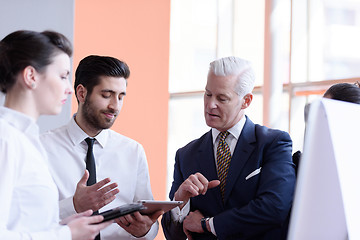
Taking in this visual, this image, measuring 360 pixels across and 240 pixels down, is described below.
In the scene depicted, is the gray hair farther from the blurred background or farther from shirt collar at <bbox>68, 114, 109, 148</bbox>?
the blurred background

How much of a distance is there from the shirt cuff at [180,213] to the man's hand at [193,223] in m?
0.07

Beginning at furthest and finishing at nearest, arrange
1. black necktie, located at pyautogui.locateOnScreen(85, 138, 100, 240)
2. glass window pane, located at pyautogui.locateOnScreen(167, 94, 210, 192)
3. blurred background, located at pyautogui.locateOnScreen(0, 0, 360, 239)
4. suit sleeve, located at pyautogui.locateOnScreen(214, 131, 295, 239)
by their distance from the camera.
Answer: glass window pane, located at pyautogui.locateOnScreen(167, 94, 210, 192) → blurred background, located at pyautogui.locateOnScreen(0, 0, 360, 239) → black necktie, located at pyautogui.locateOnScreen(85, 138, 100, 240) → suit sleeve, located at pyautogui.locateOnScreen(214, 131, 295, 239)

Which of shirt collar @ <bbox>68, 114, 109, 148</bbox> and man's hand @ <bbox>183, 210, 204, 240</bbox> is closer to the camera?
man's hand @ <bbox>183, 210, 204, 240</bbox>

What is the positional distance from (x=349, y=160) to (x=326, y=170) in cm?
11

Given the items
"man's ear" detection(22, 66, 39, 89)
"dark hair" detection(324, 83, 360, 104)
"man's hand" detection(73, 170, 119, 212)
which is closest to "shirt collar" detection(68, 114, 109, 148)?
"man's hand" detection(73, 170, 119, 212)

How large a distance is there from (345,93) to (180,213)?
1032mm

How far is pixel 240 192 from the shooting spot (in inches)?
98.0

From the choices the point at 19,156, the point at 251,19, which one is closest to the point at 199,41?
the point at 251,19

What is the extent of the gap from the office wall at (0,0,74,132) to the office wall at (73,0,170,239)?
226 centimetres

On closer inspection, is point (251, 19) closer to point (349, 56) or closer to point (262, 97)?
point (262, 97)

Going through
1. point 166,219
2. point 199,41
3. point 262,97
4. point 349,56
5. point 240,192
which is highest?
point 199,41

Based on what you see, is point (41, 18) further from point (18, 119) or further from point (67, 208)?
point (18, 119)

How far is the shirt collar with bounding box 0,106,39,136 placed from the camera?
1767 millimetres

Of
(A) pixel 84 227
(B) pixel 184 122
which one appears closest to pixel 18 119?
(A) pixel 84 227
